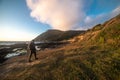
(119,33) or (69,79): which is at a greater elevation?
(119,33)

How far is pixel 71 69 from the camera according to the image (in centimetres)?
1241

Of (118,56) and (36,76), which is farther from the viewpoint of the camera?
(118,56)

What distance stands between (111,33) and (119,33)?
1926 mm

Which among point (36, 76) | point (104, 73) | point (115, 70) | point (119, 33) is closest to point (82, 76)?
point (104, 73)

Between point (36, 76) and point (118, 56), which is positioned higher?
point (118, 56)

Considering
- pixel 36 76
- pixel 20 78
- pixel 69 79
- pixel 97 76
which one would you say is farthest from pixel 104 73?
pixel 20 78

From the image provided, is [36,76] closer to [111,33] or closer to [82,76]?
[82,76]

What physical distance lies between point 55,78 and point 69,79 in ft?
3.85

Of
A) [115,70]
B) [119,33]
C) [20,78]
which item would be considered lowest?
[20,78]

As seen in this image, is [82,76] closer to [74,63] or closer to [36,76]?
[74,63]

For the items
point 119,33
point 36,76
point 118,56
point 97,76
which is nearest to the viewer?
point 97,76

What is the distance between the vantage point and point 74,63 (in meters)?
13.9

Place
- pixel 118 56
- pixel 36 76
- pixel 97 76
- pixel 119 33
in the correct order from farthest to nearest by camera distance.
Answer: pixel 119 33 < pixel 118 56 < pixel 36 76 < pixel 97 76

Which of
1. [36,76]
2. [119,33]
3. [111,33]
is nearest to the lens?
[36,76]
